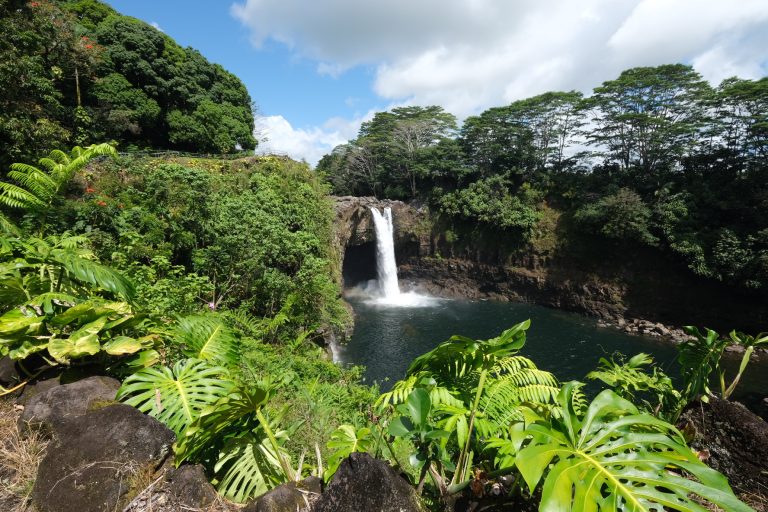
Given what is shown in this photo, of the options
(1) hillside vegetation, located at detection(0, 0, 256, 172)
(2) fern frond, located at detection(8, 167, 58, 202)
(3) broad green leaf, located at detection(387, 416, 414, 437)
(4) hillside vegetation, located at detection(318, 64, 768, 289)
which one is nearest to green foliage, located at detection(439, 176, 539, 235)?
(4) hillside vegetation, located at detection(318, 64, 768, 289)

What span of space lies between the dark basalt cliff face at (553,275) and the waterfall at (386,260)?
26.8 inches

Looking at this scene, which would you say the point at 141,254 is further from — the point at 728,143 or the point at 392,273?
the point at 728,143

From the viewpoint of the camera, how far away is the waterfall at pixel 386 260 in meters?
22.3

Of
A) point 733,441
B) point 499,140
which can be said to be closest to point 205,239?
point 733,441

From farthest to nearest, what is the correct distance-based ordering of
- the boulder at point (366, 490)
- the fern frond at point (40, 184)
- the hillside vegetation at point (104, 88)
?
the hillside vegetation at point (104, 88) → the fern frond at point (40, 184) → the boulder at point (366, 490)

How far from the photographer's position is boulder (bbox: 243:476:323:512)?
54.4 inches

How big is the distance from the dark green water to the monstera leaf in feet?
A: 32.7

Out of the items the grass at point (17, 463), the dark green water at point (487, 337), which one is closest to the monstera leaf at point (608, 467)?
the grass at point (17, 463)

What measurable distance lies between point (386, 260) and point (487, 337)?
28.9 feet

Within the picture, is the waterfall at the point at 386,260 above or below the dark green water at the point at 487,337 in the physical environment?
above

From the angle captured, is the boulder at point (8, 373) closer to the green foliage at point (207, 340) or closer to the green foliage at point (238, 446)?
the green foliage at point (207, 340)

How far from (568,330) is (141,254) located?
16300 mm

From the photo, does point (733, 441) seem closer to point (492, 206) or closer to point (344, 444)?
point (344, 444)

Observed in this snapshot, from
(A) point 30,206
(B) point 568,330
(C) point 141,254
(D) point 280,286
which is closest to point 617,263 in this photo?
(B) point 568,330
